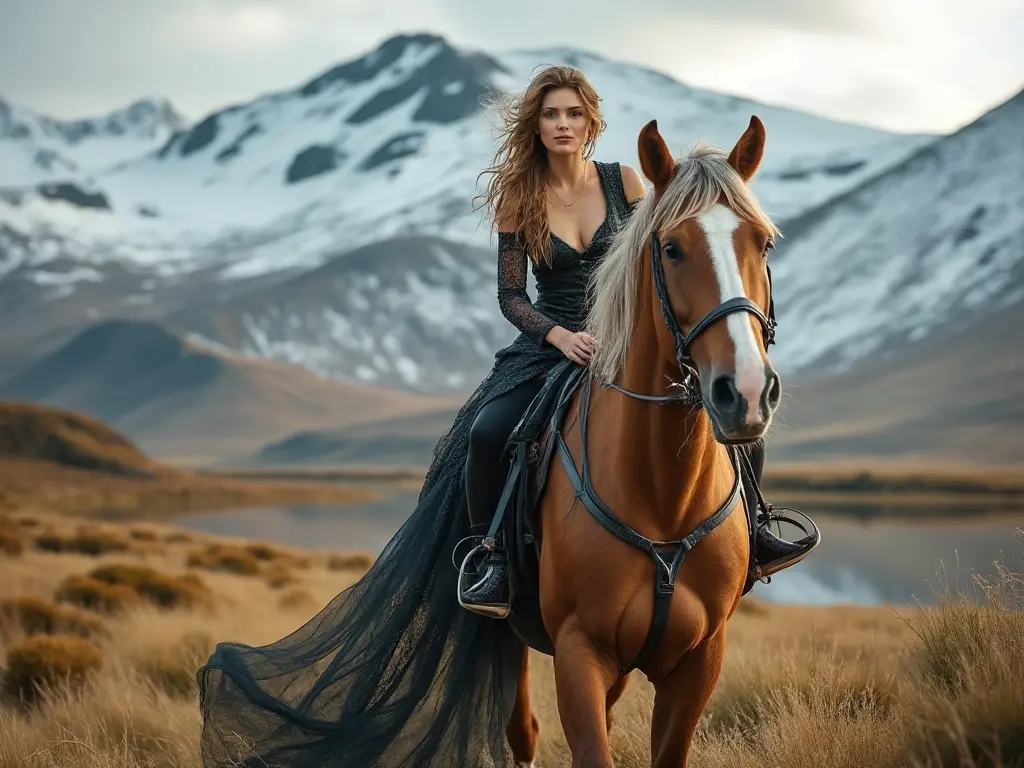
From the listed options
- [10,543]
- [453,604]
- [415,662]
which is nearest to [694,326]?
[453,604]

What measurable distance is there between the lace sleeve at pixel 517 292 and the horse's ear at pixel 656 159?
3.40ft

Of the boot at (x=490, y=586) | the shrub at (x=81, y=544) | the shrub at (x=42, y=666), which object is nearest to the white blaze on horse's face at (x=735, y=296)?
the boot at (x=490, y=586)

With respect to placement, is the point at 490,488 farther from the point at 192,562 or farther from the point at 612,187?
the point at 192,562

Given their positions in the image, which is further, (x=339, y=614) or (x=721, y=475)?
(x=339, y=614)

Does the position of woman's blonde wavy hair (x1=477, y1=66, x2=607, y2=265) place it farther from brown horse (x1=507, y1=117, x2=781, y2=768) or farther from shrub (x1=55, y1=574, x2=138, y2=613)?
shrub (x1=55, y1=574, x2=138, y2=613)

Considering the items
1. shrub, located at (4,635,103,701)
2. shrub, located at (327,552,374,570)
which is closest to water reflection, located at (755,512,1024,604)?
shrub, located at (327,552,374,570)

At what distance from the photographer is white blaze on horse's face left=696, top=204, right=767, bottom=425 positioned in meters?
3.59

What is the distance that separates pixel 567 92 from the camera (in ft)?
18.0

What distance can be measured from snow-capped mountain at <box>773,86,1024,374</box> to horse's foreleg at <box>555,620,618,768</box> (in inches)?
4653

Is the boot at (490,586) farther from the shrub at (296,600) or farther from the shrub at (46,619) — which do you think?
the shrub at (296,600)

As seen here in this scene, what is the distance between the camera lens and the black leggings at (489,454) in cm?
524

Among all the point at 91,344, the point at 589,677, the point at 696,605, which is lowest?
the point at 589,677

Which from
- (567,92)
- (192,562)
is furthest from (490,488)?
(192,562)

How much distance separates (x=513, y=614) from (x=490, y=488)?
590 millimetres
